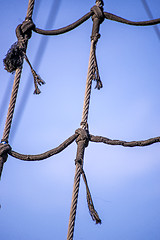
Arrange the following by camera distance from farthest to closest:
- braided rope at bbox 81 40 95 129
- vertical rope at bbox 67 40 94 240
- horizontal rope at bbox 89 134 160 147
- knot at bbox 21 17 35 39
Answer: knot at bbox 21 17 35 39
braided rope at bbox 81 40 95 129
horizontal rope at bbox 89 134 160 147
vertical rope at bbox 67 40 94 240

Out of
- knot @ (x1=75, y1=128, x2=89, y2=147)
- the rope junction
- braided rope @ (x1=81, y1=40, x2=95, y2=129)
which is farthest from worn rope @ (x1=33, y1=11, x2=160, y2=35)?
knot @ (x1=75, y1=128, x2=89, y2=147)

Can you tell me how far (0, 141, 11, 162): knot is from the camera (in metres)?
1.72

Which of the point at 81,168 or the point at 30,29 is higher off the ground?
the point at 30,29

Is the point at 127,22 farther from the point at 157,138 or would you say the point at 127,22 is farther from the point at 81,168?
the point at 81,168

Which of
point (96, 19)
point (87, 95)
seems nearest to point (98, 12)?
point (96, 19)

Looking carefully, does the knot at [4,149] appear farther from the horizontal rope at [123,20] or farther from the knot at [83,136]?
the horizontal rope at [123,20]

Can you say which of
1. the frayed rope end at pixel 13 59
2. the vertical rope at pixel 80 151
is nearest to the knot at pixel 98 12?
the vertical rope at pixel 80 151

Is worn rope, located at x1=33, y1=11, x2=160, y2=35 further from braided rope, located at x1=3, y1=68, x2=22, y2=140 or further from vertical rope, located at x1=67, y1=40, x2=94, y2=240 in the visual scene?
braided rope, located at x1=3, y1=68, x2=22, y2=140

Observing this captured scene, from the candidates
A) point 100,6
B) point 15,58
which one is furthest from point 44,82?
point 100,6

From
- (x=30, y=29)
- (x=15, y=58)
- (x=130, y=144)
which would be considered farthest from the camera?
(x=30, y=29)

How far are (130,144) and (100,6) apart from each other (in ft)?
2.58

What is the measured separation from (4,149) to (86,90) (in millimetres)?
457

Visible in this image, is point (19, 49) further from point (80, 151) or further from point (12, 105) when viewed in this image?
point (80, 151)

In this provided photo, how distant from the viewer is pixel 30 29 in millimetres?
1995
